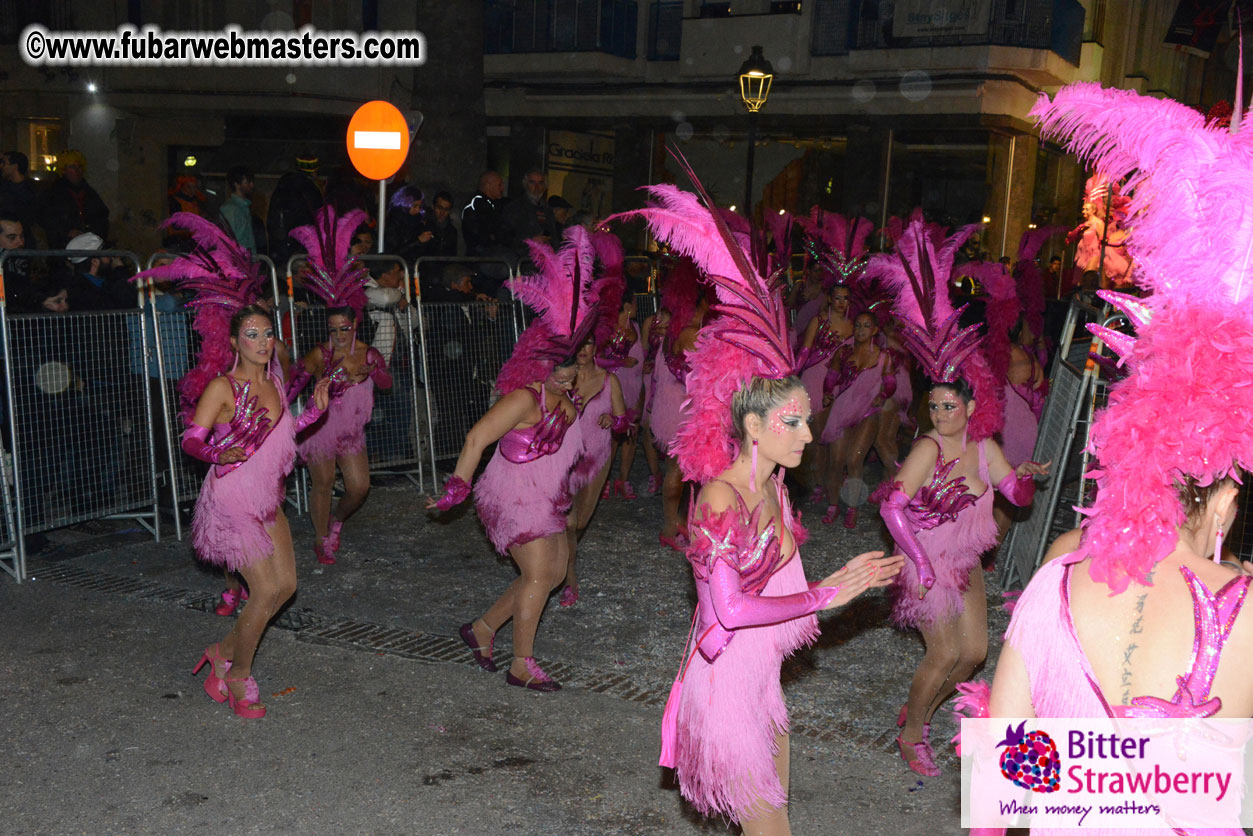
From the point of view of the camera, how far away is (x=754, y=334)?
11.5 ft

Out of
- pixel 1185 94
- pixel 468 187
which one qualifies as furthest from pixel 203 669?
pixel 1185 94

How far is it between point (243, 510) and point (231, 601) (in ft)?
5.29

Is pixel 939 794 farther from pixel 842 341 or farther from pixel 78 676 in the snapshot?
pixel 842 341

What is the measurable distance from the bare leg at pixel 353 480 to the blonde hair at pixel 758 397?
185 inches

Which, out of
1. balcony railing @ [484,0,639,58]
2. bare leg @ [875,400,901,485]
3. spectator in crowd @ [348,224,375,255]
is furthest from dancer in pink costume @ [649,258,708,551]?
balcony railing @ [484,0,639,58]

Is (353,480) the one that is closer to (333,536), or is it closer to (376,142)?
(333,536)

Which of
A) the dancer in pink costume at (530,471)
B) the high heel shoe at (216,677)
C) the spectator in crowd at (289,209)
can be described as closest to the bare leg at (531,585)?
the dancer in pink costume at (530,471)

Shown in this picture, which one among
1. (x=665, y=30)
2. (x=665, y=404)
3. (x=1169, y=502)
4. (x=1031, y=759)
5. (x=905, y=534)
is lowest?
(x=665, y=404)

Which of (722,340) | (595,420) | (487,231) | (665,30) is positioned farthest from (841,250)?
(665,30)

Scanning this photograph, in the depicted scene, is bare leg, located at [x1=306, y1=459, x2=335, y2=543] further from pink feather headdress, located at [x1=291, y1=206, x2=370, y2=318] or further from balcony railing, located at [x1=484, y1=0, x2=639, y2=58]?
balcony railing, located at [x1=484, y1=0, x2=639, y2=58]

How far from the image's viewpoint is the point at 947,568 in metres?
4.75

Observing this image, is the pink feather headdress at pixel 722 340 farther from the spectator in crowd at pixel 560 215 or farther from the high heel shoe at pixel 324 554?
the spectator in crowd at pixel 560 215

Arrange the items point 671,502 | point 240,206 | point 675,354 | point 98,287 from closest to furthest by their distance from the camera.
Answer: point 98,287, point 671,502, point 675,354, point 240,206

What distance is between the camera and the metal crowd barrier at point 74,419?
278 inches
